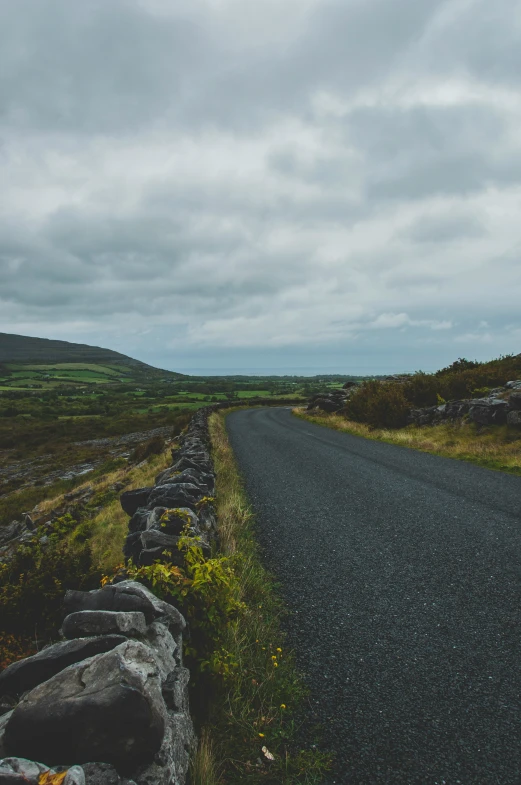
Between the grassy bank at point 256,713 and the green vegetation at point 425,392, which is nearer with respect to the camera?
the grassy bank at point 256,713

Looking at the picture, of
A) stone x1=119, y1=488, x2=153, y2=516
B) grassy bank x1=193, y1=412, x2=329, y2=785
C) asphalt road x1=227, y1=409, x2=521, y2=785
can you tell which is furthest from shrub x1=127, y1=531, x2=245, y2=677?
stone x1=119, y1=488, x2=153, y2=516

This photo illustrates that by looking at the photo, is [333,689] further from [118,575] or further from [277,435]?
[277,435]

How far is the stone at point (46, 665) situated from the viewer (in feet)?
9.46

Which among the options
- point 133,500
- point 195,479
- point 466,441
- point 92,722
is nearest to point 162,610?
point 92,722

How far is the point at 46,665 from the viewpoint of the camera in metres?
2.89

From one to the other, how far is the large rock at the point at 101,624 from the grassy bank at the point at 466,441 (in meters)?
13.3

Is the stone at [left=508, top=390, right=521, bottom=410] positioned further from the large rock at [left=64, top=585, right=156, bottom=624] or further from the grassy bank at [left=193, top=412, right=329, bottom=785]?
the large rock at [left=64, top=585, right=156, bottom=624]

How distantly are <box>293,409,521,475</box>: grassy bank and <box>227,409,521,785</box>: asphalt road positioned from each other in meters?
3.52

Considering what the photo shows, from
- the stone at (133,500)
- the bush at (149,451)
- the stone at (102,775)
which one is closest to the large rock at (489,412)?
the stone at (133,500)

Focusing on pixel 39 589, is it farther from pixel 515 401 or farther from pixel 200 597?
pixel 515 401

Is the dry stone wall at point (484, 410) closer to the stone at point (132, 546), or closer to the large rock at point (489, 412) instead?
the large rock at point (489, 412)

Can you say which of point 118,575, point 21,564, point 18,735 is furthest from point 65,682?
point 21,564

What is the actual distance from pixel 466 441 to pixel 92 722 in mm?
18402

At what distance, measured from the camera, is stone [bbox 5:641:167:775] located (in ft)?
7.46
